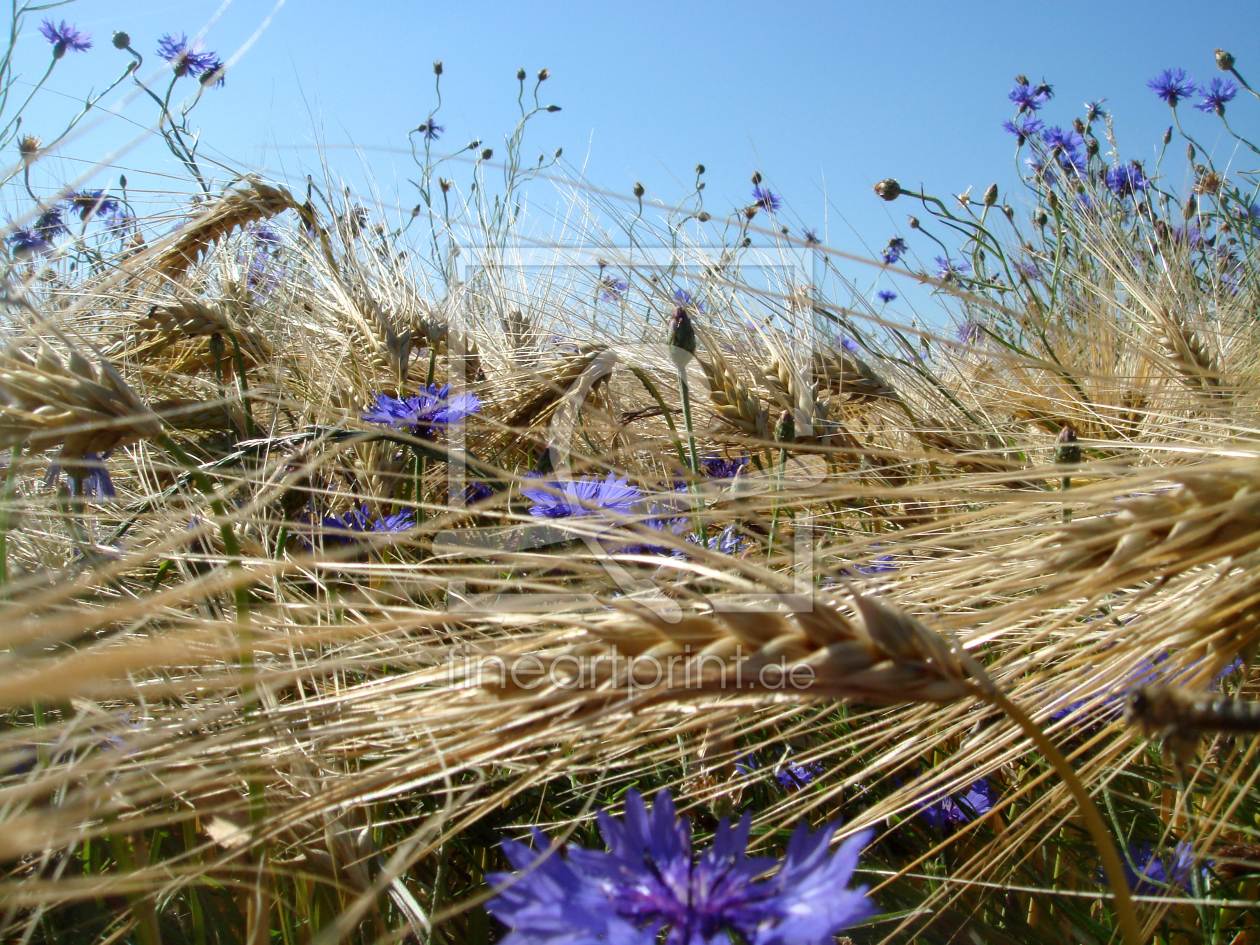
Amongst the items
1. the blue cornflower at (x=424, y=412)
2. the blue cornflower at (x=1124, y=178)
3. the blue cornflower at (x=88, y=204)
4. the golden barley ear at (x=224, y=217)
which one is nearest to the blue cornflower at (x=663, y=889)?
the blue cornflower at (x=424, y=412)

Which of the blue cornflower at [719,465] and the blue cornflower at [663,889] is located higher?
the blue cornflower at [719,465]

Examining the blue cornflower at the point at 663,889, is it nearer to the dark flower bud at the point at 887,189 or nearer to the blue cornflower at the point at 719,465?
the blue cornflower at the point at 719,465

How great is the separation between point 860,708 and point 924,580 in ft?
0.98

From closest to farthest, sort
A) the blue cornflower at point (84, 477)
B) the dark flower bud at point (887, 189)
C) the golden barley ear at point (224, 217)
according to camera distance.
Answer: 1. the blue cornflower at point (84, 477)
2. the golden barley ear at point (224, 217)
3. the dark flower bud at point (887, 189)

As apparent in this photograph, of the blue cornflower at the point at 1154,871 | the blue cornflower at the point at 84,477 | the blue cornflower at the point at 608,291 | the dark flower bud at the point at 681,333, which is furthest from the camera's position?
the blue cornflower at the point at 608,291

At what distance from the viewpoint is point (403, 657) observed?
389 mm

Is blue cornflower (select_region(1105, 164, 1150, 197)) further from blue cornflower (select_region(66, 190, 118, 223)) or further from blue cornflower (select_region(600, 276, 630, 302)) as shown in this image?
blue cornflower (select_region(66, 190, 118, 223))

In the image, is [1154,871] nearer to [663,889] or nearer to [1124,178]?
[663,889]

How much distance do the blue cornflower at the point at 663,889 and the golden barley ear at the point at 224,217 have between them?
5.05 ft

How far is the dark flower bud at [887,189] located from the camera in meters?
1.77

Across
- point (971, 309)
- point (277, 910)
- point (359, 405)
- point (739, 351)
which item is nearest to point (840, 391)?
point (739, 351)

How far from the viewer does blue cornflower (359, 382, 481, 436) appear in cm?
100

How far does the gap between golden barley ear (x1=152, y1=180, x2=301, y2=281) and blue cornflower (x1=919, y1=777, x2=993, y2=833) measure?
1.50 m

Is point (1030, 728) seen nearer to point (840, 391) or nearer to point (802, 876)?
point (802, 876)
